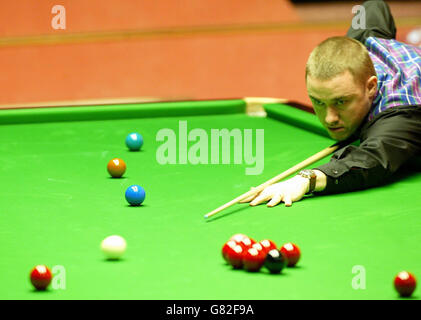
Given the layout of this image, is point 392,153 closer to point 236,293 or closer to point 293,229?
point 293,229

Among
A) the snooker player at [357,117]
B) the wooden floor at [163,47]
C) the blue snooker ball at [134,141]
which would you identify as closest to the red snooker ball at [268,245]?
the snooker player at [357,117]

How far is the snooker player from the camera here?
9.25 feet

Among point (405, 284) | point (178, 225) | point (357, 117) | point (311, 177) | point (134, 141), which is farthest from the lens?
point (134, 141)

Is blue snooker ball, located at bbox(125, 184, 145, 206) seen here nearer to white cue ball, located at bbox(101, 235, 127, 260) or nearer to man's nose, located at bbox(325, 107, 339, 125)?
white cue ball, located at bbox(101, 235, 127, 260)

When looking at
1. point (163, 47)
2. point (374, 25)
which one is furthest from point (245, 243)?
point (163, 47)

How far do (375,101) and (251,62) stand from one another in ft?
13.1

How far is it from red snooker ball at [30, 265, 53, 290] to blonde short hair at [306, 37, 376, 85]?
156cm

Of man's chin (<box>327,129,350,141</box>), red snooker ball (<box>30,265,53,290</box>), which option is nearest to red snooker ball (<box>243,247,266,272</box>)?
red snooker ball (<box>30,265,53,290</box>)

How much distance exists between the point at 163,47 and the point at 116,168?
4.04 m

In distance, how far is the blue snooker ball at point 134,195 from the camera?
2.61 metres

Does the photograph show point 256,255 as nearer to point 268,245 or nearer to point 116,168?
point 268,245

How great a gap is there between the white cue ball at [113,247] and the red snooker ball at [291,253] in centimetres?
42

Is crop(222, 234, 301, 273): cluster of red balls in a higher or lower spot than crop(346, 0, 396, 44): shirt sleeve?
lower

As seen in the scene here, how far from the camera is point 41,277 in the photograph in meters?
1.76
